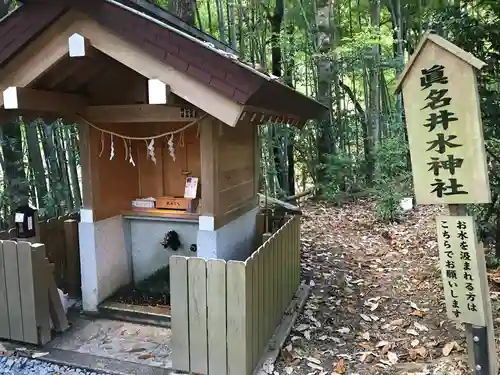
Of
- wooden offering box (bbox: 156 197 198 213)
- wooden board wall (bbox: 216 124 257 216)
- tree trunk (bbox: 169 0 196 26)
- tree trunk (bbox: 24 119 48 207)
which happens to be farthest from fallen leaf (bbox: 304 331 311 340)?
tree trunk (bbox: 24 119 48 207)

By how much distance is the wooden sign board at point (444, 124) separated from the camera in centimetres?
268

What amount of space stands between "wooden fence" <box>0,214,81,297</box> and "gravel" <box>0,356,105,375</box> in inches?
54.1

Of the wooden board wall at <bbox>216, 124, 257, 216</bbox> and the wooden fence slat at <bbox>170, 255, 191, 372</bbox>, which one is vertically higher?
the wooden board wall at <bbox>216, 124, 257, 216</bbox>

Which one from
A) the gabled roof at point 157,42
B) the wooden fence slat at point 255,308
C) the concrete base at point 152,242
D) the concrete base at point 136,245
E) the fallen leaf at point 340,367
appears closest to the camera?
the gabled roof at point 157,42

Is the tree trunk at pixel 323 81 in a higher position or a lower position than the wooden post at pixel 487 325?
higher

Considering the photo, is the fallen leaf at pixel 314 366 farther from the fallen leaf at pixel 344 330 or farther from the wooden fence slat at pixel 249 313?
the fallen leaf at pixel 344 330

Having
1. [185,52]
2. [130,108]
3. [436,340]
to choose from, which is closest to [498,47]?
[436,340]

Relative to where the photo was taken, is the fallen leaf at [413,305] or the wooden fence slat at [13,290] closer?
the wooden fence slat at [13,290]

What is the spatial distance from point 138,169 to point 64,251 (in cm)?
126

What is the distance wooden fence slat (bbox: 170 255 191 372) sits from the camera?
326 centimetres

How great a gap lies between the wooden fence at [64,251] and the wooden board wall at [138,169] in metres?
0.56

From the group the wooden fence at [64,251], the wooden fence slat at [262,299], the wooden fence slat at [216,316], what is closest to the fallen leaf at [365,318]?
the wooden fence slat at [262,299]

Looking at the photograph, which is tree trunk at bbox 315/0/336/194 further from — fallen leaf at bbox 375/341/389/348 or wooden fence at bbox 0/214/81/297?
fallen leaf at bbox 375/341/389/348

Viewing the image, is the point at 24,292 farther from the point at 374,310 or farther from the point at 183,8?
the point at 183,8
